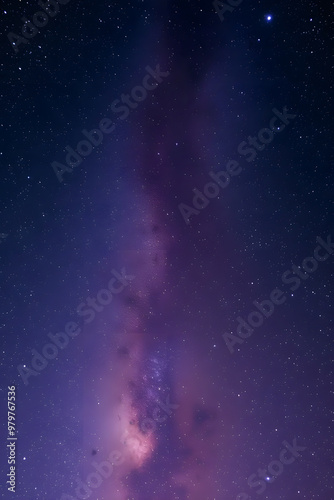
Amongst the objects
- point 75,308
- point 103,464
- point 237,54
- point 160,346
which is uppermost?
point 237,54

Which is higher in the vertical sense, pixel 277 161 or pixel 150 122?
pixel 277 161

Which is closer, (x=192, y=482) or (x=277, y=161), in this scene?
(x=277, y=161)

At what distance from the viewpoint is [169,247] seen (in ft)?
4.04

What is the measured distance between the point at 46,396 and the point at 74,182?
81 cm

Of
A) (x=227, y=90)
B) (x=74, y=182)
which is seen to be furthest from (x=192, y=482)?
(x=227, y=90)

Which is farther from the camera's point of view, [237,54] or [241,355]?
[241,355]

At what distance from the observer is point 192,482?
1.32m

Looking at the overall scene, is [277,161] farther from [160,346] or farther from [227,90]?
[160,346]

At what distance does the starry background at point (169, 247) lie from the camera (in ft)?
3.75

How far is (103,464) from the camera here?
49.7 inches

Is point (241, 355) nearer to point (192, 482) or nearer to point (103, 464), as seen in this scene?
point (192, 482)

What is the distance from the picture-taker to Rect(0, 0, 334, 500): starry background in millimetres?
1142

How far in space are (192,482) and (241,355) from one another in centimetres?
56

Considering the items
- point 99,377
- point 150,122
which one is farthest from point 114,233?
point 99,377
